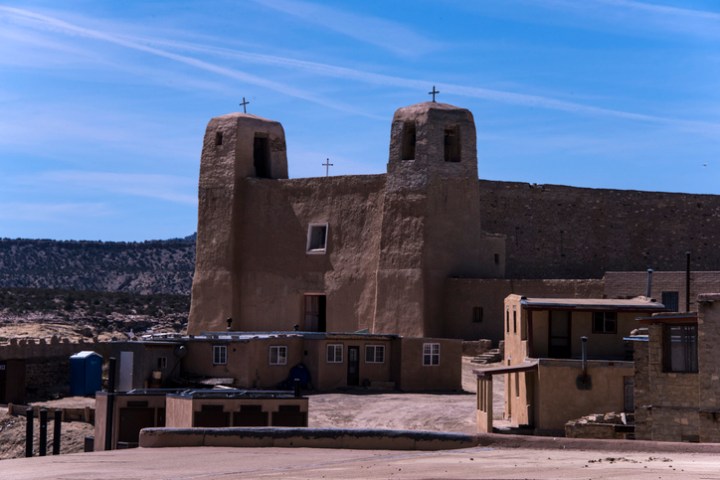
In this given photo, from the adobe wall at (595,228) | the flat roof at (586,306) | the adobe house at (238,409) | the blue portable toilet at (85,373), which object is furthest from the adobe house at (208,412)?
the adobe wall at (595,228)

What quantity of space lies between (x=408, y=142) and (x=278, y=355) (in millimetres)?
8647

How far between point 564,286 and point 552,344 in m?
8.19

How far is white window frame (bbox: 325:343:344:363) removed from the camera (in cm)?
3619

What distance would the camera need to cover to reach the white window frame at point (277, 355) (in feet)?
118

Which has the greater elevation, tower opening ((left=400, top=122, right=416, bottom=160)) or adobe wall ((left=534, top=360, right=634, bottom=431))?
tower opening ((left=400, top=122, right=416, bottom=160))

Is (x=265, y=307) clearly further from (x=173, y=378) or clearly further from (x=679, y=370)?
(x=679, y=370)

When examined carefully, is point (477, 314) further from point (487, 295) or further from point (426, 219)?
point (426, 219)

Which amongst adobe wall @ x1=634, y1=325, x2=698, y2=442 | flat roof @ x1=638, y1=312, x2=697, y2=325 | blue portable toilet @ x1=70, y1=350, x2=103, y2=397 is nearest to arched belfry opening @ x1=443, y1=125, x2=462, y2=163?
blue portable toilet @ x1=70, y1=350, x2=103, y2=397

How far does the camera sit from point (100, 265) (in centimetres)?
11044

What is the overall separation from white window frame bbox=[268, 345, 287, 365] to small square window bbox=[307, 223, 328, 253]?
632cm

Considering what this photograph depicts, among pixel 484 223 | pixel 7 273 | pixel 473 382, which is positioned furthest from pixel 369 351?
pixel 7 273

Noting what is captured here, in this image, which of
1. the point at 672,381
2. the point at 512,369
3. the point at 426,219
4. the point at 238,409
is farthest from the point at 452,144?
the point at 672,381

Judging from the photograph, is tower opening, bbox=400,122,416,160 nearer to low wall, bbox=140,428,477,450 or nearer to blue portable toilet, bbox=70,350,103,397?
blue portable toilet, bbox=70,350,103,397

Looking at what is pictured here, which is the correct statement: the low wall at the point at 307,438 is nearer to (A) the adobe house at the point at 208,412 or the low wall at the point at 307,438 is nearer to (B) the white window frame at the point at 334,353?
(A) the adobe house at the point at 208,412
